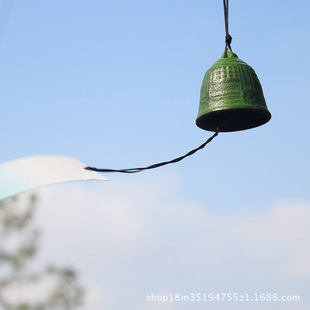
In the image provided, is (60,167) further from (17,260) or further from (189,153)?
(17,260)

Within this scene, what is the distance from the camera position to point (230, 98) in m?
3.39

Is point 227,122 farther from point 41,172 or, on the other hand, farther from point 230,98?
point 41,172

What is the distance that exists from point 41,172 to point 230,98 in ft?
4.22

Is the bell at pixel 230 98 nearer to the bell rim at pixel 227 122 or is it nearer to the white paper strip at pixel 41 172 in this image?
the bell rim at pixel 227 122

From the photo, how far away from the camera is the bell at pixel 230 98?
3.39 meters

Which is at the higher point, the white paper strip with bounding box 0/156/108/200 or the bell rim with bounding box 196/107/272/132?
the bell rim with bounding box 196/107/272/132

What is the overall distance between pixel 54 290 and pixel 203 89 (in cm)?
628

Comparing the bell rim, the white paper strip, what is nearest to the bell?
the bell rim

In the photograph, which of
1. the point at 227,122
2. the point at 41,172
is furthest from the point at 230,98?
the point at 41,172

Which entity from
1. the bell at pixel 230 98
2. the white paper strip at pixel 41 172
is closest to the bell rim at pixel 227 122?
the bell at pixel 230 98

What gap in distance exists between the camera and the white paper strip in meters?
2.75

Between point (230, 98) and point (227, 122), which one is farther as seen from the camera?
point (227, 122)

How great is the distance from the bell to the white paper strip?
986 millimetres

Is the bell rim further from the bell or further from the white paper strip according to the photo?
the white paper strip
